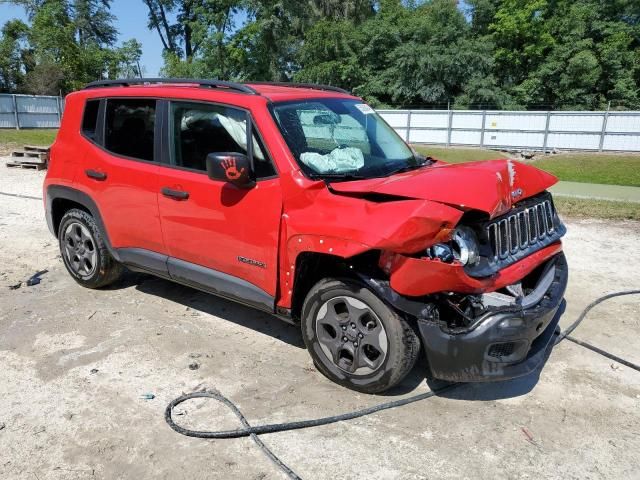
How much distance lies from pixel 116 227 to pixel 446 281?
3.07 m

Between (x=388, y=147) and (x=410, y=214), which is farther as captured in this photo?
(x=388, y=147)

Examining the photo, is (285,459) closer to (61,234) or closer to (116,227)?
(116,227)

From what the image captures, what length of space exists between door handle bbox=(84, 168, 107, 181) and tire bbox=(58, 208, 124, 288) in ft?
1.39

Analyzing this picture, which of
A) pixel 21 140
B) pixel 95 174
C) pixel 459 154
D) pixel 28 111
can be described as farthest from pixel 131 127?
pixel 28 111

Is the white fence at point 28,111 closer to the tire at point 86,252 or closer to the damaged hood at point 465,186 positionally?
the tire at point 86,252

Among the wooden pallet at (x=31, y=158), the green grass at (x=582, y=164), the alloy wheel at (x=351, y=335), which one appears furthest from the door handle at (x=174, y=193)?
the green grass at (x=582, y=164)

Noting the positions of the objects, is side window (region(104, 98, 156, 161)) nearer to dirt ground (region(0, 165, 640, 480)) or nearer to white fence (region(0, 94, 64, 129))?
dirt ground (region(0, 165, 640, 480))

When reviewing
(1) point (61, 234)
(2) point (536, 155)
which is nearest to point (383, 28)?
(2) point (536, 155)

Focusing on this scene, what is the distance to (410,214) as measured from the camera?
9.62 feet

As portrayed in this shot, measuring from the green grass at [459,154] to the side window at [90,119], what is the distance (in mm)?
17502

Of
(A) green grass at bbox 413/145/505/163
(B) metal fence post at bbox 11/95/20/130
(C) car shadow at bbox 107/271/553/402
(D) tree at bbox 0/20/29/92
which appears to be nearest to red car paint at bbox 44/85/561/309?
(C) car shadow at bbox 107/271/553/402

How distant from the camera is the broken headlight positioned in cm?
304

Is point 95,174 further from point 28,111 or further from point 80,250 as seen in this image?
point 28,111

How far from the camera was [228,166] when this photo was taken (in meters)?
3.49
